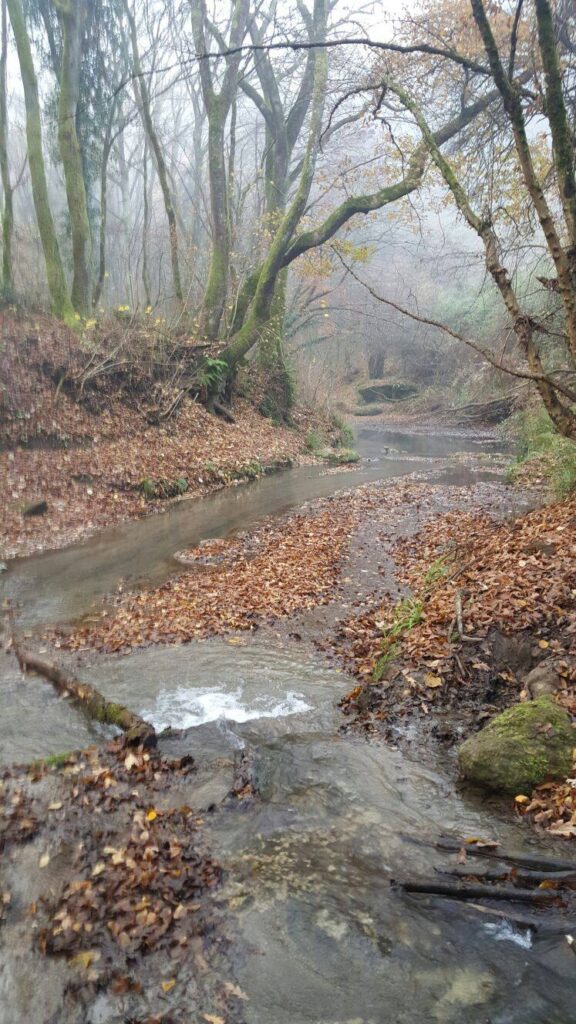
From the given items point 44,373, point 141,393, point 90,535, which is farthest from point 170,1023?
point 141,393

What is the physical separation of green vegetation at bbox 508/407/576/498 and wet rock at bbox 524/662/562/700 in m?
4.70

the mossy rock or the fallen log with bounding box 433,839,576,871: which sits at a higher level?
the mossy rock

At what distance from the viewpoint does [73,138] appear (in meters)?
16.3

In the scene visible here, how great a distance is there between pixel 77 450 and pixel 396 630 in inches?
381

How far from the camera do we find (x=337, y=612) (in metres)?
7.84

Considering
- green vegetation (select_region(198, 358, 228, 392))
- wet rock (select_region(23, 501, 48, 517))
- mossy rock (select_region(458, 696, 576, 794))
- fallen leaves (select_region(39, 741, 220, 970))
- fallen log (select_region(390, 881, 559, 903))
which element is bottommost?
fallen leaves (select_region(39, 741, 220, 970))

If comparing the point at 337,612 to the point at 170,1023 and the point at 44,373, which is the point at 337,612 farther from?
the point at 44,373

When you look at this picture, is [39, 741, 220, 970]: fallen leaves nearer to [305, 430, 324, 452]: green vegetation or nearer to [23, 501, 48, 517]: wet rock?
[23, 501, 48, 517]: wet rock

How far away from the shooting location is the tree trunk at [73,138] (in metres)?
15.9

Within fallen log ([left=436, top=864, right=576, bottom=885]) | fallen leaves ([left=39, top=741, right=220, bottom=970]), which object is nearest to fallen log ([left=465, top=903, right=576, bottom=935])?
fallen log ([left=436, top=864, right=576, bottom=885])

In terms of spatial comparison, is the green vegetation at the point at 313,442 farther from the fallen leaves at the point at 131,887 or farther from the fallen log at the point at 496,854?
the fallen log at the point at 496,854

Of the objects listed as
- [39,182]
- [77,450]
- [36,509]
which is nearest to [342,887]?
[36,509]

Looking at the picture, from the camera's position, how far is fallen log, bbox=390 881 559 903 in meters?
2.96

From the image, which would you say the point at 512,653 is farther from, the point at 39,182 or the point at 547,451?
the point at 39,182
